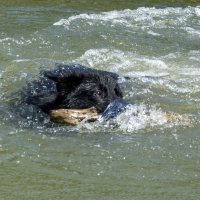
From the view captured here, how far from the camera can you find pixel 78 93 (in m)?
6.27

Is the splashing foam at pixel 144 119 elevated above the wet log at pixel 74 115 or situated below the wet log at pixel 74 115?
below

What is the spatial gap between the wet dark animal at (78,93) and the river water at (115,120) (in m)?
0.23

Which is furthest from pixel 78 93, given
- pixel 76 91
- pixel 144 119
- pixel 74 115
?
pixel 144 119

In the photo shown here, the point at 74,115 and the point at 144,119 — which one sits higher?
the point at 74,115

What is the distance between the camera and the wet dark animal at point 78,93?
246 inches

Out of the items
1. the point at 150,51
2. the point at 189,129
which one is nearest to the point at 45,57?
the point at 150,51

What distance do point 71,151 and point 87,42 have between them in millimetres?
4882

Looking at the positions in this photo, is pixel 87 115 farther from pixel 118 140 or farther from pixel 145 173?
pixel 145 173

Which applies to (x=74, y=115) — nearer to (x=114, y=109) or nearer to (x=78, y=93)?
(x=78, y=93)

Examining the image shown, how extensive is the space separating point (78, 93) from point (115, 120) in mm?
521

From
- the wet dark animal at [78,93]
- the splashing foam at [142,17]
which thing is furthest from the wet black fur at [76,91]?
the splashing foam at [142,17]

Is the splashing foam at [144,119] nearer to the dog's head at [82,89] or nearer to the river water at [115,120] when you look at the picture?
the river water at [115,120]

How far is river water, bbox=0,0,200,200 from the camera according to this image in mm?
4656

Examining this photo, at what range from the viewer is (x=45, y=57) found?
9.05 metres
